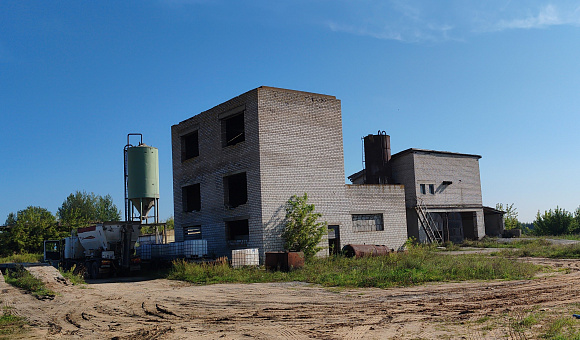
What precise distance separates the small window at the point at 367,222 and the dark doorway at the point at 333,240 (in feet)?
4.35

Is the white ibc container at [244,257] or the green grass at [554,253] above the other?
the white ibc container at [244,257]

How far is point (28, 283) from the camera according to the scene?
53.3ft

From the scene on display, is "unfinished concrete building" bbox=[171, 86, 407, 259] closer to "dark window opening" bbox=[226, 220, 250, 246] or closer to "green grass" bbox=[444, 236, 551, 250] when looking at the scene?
"dark window opening" bbox=[226, 220, 250, 246]

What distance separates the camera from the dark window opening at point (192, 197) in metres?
28.5

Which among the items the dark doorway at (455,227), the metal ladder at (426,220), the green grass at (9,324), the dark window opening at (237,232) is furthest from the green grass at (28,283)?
the dark doorway at (455,227)

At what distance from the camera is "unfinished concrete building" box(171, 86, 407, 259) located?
22.9 metres

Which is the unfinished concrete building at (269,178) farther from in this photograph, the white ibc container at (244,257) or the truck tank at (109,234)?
the truck tank at (109,234)

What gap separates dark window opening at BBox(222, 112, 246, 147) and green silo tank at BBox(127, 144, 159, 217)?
162 inches

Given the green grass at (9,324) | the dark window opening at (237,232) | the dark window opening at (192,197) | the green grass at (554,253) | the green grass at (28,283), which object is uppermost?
the dark window opening at (192,197)

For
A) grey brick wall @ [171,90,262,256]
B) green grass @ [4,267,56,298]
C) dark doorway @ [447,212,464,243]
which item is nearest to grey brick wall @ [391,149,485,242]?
dark doorway @ [447,212,464,243]

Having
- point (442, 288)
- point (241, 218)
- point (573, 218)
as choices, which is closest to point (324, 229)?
point (241, 218)

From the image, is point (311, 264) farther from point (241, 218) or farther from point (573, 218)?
point (573, 218)

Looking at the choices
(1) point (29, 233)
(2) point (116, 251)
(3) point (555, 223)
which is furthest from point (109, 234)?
(3) point (555, 223)

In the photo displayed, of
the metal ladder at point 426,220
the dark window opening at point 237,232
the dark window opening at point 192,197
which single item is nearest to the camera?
the dark window opening at point 237,232
